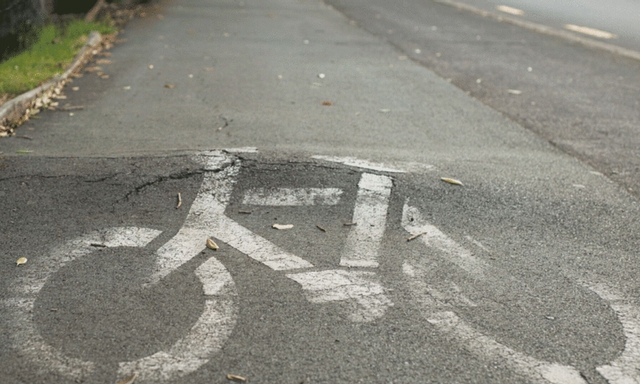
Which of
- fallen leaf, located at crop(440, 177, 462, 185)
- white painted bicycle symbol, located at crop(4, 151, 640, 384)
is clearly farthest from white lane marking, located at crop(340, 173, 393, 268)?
fallen leaf, located at crop(440, 177, 462, 185)

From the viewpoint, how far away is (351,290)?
3.69 meters

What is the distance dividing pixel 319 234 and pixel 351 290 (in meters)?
0.75

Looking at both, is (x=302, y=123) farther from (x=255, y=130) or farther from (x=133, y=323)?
(x=133, y=323)

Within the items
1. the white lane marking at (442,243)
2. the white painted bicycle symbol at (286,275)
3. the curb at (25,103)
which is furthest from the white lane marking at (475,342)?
the curb at (25,103)

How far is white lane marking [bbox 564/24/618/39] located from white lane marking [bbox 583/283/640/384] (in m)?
11.8

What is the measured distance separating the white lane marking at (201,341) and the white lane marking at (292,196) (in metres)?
1.11

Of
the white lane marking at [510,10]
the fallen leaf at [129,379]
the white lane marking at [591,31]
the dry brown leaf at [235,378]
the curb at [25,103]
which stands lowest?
the curb at [25,103]

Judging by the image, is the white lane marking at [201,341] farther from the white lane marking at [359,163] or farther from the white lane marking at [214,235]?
the white lane marking at [359,163]

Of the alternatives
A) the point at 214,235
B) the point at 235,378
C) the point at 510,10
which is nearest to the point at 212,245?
the point at 214,235

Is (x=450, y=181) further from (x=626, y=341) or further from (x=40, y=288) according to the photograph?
(x=40, y=288)

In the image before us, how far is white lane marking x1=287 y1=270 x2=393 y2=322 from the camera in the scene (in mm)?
3480

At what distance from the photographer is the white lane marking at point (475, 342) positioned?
303 cm

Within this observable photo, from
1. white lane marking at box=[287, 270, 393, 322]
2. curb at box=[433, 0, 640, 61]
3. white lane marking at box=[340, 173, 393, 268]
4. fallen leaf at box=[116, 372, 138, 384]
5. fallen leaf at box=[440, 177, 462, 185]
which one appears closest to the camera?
fallen leaf at box=[116, 372, 138, 384]

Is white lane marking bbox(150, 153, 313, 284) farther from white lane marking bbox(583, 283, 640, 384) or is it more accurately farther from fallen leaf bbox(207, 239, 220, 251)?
white lane marking bbox(583, 283, 640, 384)
